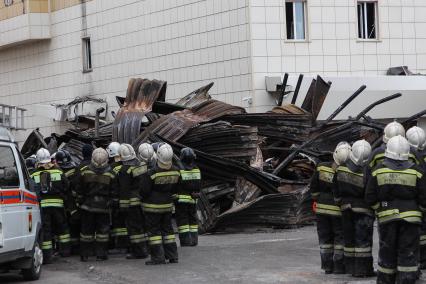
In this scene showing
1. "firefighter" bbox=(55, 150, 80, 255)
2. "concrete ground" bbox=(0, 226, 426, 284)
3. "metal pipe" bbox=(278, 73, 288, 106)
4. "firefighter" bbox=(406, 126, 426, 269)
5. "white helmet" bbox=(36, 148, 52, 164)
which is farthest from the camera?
"metal pipe" bbox=(278, 73, 288, 106)

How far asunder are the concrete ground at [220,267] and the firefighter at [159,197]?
1.58ft

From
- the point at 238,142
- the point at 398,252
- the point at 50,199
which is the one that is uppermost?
the point at 238,142

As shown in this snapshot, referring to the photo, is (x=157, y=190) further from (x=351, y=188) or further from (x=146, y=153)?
(x=351, y=188)

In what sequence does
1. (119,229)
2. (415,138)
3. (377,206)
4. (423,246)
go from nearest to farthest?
1. (377,206)
2. (415,138)
3. (423,246)
4. (119,229)

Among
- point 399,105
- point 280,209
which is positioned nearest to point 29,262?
point 280,209

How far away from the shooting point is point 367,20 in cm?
2808

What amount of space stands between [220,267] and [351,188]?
9.25 ft

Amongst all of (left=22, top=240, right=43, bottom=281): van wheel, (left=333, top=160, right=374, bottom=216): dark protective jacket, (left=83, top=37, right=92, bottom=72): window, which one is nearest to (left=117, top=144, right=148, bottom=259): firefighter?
(left=22, top=240, right=43, bottom=281): van wheel

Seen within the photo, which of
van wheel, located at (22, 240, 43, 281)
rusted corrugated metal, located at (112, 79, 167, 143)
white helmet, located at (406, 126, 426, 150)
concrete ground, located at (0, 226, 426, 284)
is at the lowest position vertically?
concrete ground, located at (0, 226, 426, 284)

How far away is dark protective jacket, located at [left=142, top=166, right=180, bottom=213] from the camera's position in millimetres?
13914

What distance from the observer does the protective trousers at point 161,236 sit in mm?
13969

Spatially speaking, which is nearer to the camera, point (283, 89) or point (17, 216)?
point (17, 216)

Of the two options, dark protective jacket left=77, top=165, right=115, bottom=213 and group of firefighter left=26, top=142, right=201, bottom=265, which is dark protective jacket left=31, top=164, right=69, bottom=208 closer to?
group of firefighter left=26, top=142, right=201, bottom=265

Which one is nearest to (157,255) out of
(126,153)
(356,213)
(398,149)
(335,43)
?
(126,153)
